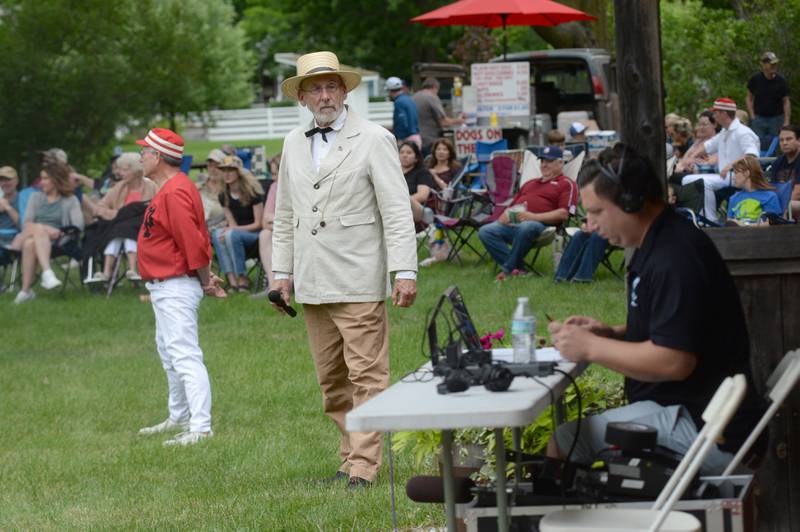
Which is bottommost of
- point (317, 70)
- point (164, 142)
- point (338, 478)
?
point (338, 478)

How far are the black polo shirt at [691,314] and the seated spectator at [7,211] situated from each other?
1264 cm

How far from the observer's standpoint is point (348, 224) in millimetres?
6570

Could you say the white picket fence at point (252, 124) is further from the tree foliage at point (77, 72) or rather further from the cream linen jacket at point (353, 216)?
the cream linen jacket at point (353, 216)

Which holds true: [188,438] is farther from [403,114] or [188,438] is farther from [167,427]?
[403,114]

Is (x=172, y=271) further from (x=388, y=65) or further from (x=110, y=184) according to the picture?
(x=388, y=65)

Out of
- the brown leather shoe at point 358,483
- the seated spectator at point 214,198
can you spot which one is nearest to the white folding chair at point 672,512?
the brown leather shoe at point 358,483

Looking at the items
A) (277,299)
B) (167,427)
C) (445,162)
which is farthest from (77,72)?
(277,299)

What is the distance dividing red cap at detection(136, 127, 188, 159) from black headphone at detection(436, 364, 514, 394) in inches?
160

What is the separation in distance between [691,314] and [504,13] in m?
16.2

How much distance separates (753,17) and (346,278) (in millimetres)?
15838

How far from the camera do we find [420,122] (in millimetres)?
20328

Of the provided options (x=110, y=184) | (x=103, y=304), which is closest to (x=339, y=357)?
(x=103, y=304)

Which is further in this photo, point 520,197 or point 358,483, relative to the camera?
point 520,197

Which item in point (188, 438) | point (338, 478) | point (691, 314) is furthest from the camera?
point (188, 438)
